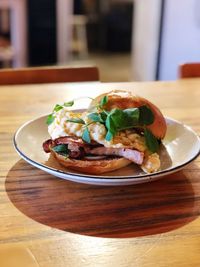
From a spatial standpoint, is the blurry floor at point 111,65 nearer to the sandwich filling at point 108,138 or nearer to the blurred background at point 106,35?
the blurred background at point 106,35

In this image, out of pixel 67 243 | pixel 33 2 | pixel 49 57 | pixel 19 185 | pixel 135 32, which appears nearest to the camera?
pixel 67 243

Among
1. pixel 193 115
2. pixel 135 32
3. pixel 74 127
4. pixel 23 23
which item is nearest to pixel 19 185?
pixel 74 127

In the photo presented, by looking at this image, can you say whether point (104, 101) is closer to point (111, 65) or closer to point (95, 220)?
point (95, 220)

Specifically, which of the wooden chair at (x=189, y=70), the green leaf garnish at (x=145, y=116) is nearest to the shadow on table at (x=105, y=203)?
the green leaf garnish at (x=145, y=116)

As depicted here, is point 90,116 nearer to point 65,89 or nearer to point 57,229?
point 57,229

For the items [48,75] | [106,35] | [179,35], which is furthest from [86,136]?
[106,35]

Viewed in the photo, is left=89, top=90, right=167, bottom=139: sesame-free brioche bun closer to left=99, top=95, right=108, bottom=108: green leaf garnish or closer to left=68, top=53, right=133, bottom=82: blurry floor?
left=99, top=95, right=108, bottom=108: green leaf garnish

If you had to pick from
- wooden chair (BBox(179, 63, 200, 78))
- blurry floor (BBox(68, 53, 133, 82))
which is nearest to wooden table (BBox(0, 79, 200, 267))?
wooden chair (BBox(179, 63, 200, 78))
